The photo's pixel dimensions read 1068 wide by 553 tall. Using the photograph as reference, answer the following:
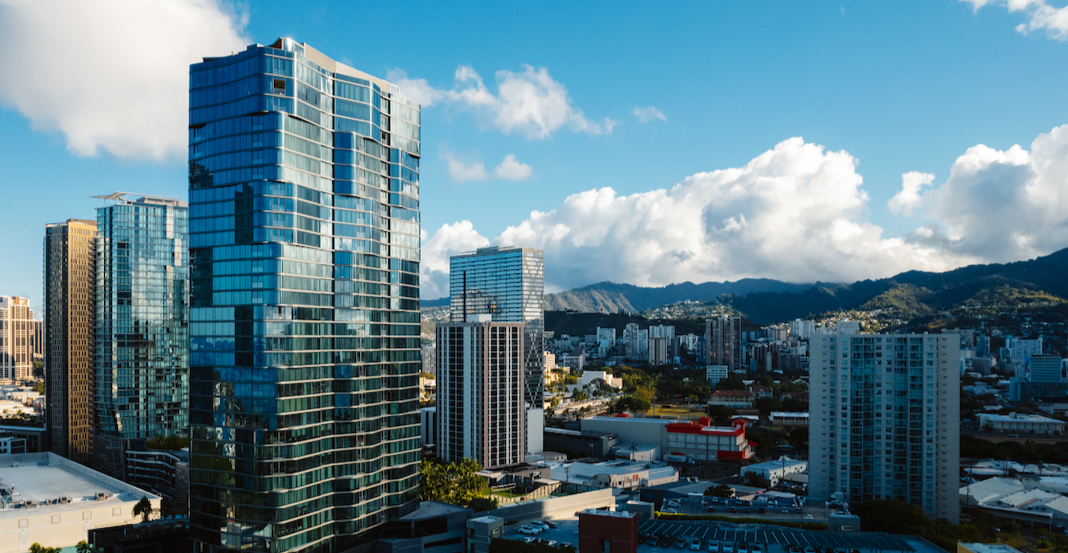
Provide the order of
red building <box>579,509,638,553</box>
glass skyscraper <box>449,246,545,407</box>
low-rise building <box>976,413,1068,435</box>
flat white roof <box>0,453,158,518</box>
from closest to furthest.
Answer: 1. red building <box>579,509,638,553</box>
2. flat white roof <box>0,453,158,518</box>
3. low-rise building <box>976,413,1068,435</box>
4. glass skyscraper <box>449,246,545,407</box>

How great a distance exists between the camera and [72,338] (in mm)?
119938

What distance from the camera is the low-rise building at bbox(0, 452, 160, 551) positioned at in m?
63.1

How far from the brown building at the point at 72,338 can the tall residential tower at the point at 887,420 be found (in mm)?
119778

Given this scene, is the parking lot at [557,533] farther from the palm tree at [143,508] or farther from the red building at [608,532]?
the palm tree at [143,508]

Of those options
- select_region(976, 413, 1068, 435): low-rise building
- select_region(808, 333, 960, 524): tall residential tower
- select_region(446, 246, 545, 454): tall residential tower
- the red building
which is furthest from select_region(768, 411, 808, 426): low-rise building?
the red building

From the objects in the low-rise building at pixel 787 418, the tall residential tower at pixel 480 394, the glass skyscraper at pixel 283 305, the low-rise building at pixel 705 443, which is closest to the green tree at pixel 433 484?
the glass skyscraper at pixel 283 305

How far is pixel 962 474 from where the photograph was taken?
382 ft

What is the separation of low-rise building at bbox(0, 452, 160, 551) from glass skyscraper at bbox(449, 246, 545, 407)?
9942 centimetres

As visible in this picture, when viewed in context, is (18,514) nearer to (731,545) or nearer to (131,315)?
(131,315)

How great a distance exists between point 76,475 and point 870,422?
101923 millimetres

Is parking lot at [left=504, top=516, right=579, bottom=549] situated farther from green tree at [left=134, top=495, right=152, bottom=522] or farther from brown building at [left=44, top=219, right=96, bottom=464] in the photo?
brown building at [left=44, top=219, right=96, bottom=464]

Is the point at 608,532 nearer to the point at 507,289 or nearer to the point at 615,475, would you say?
the point at 615,475

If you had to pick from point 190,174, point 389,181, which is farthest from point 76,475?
point 389,181

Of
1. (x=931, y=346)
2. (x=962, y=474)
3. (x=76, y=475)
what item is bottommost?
(x=962, y=474)
